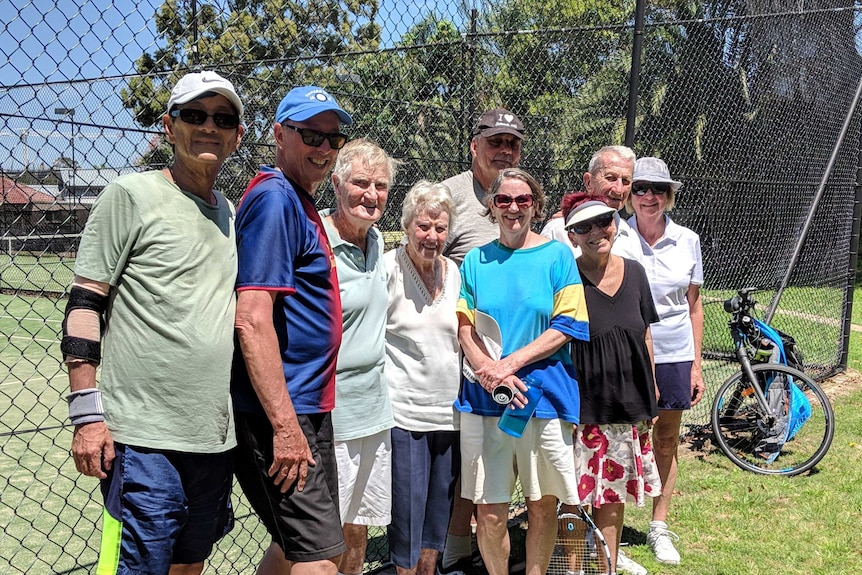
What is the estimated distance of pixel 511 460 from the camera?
3.35m

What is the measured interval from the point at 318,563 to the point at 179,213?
3.93ft

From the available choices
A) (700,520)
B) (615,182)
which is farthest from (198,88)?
(700,520)

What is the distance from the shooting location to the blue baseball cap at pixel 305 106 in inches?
102

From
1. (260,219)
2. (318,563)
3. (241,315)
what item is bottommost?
(318,563)

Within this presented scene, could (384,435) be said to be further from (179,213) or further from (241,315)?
(179,213)

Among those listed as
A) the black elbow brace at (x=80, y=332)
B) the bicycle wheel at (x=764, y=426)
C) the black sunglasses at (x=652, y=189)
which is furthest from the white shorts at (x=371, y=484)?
the bicycle wheel at (x=764, y=426)

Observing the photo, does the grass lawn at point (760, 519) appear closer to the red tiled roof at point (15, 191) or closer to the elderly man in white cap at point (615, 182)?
the elderly man in white cap at point (615, 182)

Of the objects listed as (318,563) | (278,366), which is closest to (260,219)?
(278,366)

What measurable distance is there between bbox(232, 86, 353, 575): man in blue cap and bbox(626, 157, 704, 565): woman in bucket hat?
215 centimetres

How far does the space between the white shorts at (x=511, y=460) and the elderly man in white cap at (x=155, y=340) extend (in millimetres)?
1256

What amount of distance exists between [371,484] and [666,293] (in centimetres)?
202

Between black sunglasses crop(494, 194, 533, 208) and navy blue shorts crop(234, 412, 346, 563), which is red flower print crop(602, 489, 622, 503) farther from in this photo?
navy blue shorts crop(234, 412, 346, 563)

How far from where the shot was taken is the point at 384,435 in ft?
10.3

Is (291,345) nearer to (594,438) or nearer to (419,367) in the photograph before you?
(419,367)
